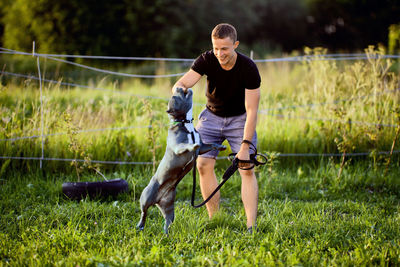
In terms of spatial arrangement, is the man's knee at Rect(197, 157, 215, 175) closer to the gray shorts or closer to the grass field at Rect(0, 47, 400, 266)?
the gray shorts

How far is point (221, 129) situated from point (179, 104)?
106cm

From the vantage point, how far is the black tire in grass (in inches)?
177

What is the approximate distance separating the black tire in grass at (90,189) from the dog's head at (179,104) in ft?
6.67

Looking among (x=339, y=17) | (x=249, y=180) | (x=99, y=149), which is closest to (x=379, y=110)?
(x=249, y=180)

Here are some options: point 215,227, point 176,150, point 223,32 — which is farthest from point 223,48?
point 215,227

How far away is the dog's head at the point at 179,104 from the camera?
284 cm

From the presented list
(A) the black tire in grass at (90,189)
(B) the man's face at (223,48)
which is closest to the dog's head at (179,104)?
(B) the man's face at (223,48)

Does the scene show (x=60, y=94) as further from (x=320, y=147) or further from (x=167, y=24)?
(x=167, y=24)

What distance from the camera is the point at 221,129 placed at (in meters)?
3.83

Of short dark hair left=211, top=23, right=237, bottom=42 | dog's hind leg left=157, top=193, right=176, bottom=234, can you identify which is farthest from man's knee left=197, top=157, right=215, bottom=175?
short dark hair left=211, top=23, right=237, bottom=42

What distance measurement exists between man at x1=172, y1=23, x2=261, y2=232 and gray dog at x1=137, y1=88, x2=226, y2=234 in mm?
556

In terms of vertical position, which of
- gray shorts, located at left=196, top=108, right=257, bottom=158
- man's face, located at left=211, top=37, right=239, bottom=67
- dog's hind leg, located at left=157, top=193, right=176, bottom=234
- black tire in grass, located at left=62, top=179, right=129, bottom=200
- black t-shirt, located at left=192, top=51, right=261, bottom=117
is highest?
man's face, located at left=211, top=37, right=239, bottom=67

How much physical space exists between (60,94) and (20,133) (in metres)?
1.05

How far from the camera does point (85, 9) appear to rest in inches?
685
